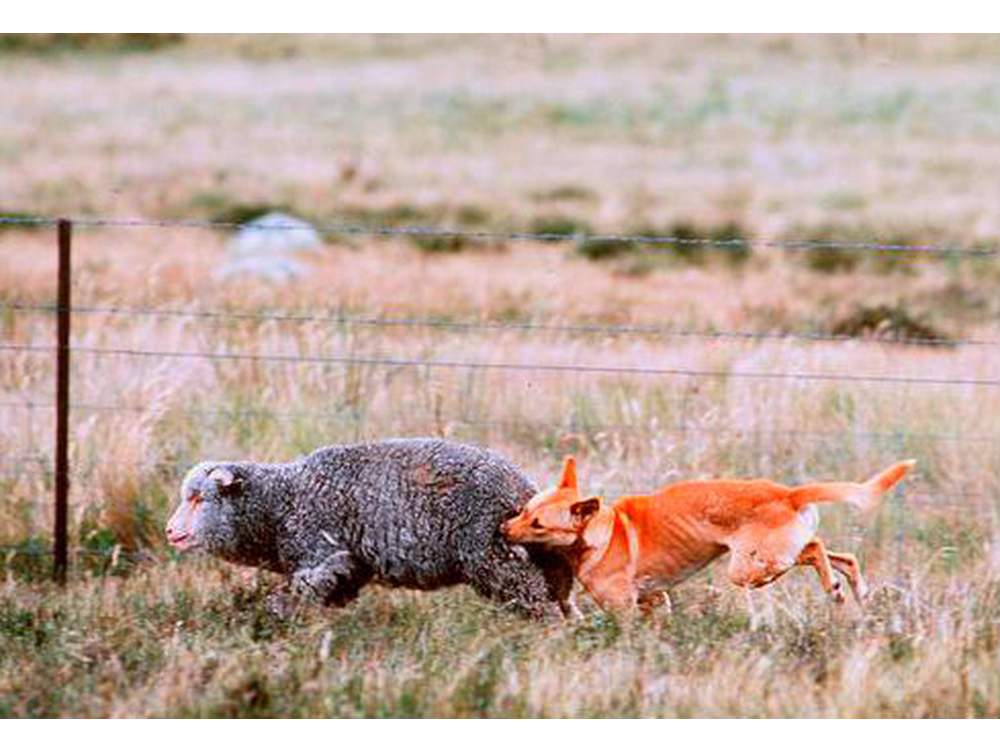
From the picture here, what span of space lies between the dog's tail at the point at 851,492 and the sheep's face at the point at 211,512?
2291 millimetres

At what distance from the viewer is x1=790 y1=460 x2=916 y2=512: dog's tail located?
7.68 meters

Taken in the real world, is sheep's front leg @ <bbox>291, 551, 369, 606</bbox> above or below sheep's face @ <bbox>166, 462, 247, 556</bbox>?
below

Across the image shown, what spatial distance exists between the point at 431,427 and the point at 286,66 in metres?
20.0

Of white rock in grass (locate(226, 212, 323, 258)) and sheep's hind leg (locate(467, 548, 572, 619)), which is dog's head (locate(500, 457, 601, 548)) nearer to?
sheep's hind leg (locate(467, 548, 572, 619))

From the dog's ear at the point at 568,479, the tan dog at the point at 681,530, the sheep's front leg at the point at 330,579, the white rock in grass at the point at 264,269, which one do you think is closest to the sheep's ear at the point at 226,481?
the sheep's front leg at the point at 330,579

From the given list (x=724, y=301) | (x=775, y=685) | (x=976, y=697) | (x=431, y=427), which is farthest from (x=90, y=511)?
(x=724, y=301)

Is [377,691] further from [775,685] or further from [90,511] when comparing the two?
[90,511]

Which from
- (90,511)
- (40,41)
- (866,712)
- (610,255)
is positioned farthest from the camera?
(40,41)

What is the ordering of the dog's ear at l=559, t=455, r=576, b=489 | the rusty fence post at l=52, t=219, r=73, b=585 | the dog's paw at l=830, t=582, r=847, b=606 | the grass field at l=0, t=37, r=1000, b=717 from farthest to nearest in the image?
the rusty fence post at l=52, t=219, r=73, b=585 < the dog's paw at l=830, t=582, r=847, b=606 < the dog's ear at l=559, t=455, r=576, b=489 < the grass field at l=0, t=37, r=1000, b=717

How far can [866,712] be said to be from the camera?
7211 millimetres

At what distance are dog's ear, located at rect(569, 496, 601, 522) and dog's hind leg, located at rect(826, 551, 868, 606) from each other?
106 cm

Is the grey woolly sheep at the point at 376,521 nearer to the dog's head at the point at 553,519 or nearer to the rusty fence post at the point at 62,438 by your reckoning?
the dog's head at the point at 553,519

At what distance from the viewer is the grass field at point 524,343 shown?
7520 millimetres

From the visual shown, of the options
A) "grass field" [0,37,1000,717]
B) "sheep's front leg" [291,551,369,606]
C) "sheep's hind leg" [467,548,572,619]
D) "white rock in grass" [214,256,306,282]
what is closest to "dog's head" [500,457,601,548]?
"sheep's hind leg" [467,548,572,619]
